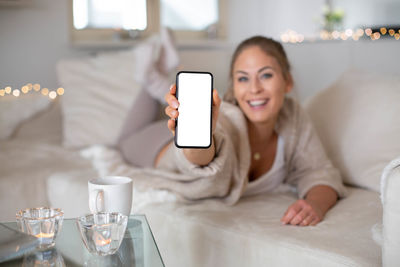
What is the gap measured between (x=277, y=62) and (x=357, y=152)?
0.36 meters

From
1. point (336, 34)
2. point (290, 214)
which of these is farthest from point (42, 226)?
point (336, 34)

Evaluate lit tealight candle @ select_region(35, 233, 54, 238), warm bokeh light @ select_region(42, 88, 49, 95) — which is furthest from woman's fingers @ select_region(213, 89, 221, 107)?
warm bokeh light @ select_region(42, 88, 49, 95)

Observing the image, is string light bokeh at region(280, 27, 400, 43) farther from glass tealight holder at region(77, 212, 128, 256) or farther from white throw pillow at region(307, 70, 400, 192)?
glass tealight holder at region(77, 212, 128, 256)

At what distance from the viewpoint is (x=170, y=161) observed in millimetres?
1460

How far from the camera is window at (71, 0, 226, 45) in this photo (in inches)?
107

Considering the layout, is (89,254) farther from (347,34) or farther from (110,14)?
(347,34)

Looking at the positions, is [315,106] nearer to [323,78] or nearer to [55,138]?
[323,78]

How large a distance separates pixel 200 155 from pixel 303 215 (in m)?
0.28

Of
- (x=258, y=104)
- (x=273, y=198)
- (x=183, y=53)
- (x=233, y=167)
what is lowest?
(x=273, y=198)

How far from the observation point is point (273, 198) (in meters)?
1.35

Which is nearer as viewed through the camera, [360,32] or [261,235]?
[261,235]

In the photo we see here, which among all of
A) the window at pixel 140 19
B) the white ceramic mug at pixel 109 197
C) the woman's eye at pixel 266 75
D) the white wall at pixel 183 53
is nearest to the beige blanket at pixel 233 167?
the woman's eye at pixel 266 75

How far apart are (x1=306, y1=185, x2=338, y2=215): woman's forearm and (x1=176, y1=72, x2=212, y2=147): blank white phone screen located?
454mm

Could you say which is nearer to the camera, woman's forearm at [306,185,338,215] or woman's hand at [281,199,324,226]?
woman's hand at [281,199,324,226]
